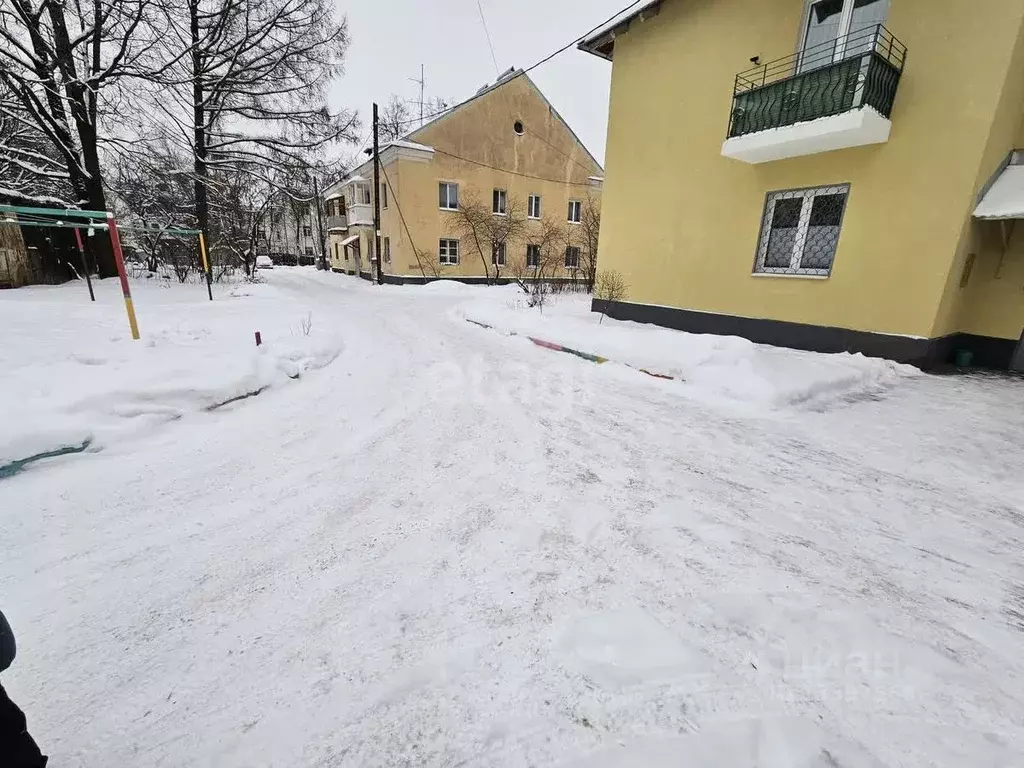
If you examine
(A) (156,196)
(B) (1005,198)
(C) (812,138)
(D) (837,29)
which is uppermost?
(D) (837,29)

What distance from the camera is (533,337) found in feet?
25.5

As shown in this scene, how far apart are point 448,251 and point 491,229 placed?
2.60 meters

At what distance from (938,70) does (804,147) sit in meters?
1.69

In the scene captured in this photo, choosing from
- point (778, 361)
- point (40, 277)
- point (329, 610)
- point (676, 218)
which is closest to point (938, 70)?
point (676, 218)

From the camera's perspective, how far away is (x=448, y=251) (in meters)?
22.3

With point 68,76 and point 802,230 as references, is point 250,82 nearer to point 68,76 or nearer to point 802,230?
point 68,76

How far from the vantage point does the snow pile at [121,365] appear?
3244 millimetres

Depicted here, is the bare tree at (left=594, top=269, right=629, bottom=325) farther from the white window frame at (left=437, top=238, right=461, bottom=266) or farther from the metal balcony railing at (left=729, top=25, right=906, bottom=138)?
the white window frame at (left=437, top=238, right=461, bottom=266)

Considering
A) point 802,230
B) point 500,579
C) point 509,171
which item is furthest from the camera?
point 509,171

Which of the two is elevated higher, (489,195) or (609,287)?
(489,195)

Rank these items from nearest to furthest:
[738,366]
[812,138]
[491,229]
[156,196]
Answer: [738,366], [812,138], [156,196], [491,229]

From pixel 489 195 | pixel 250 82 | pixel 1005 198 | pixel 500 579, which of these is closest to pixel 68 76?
pixel 250 82

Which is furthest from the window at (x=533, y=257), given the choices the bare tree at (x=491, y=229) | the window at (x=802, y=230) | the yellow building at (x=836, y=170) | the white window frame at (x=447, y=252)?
the window at (x=802, y=230)

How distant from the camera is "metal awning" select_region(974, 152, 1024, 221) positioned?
578 cm
